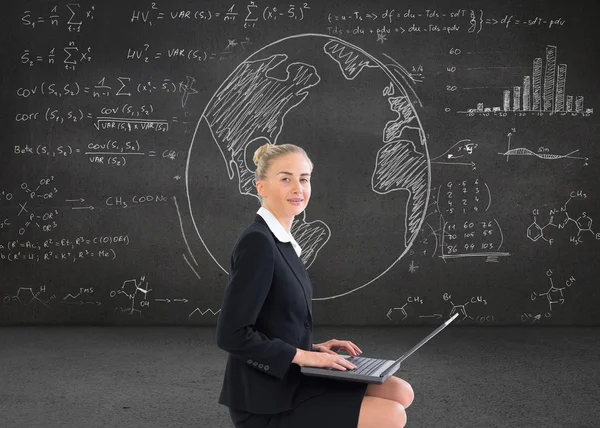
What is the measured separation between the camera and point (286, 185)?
6.63ft

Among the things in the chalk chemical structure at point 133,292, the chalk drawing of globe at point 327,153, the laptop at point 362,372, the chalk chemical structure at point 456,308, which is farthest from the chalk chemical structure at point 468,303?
the laptop at point 362,372

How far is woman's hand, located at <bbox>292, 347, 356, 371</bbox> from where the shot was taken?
1.81 meters

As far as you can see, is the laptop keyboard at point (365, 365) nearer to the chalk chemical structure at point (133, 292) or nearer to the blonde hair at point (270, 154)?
the blonde hair at point (270, 154)

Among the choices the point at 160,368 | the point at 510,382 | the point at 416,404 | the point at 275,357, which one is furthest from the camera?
the point at 160,368

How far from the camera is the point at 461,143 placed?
4.85 m

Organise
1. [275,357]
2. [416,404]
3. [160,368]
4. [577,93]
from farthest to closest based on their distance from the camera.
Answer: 1. [577,93]
2. [160,368]
3. [416,404]
4. [275,357]

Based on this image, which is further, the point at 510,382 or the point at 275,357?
the point at 510,382

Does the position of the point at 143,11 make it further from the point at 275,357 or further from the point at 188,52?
the point at 275,357

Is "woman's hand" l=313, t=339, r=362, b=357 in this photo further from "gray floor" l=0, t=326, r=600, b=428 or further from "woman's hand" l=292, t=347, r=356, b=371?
"gray floor" l=0, t=326, r=600, b=428

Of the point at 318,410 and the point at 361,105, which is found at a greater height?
the point at 361,105

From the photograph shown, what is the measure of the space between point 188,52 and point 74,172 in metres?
1.10

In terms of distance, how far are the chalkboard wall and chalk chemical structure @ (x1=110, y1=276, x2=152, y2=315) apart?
13 millimetres

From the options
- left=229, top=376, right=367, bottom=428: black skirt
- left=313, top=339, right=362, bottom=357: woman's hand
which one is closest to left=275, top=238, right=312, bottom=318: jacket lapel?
left=313, top=339, right=362, bottom=357: woman's hand

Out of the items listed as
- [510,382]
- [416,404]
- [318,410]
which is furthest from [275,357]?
[510,382]
